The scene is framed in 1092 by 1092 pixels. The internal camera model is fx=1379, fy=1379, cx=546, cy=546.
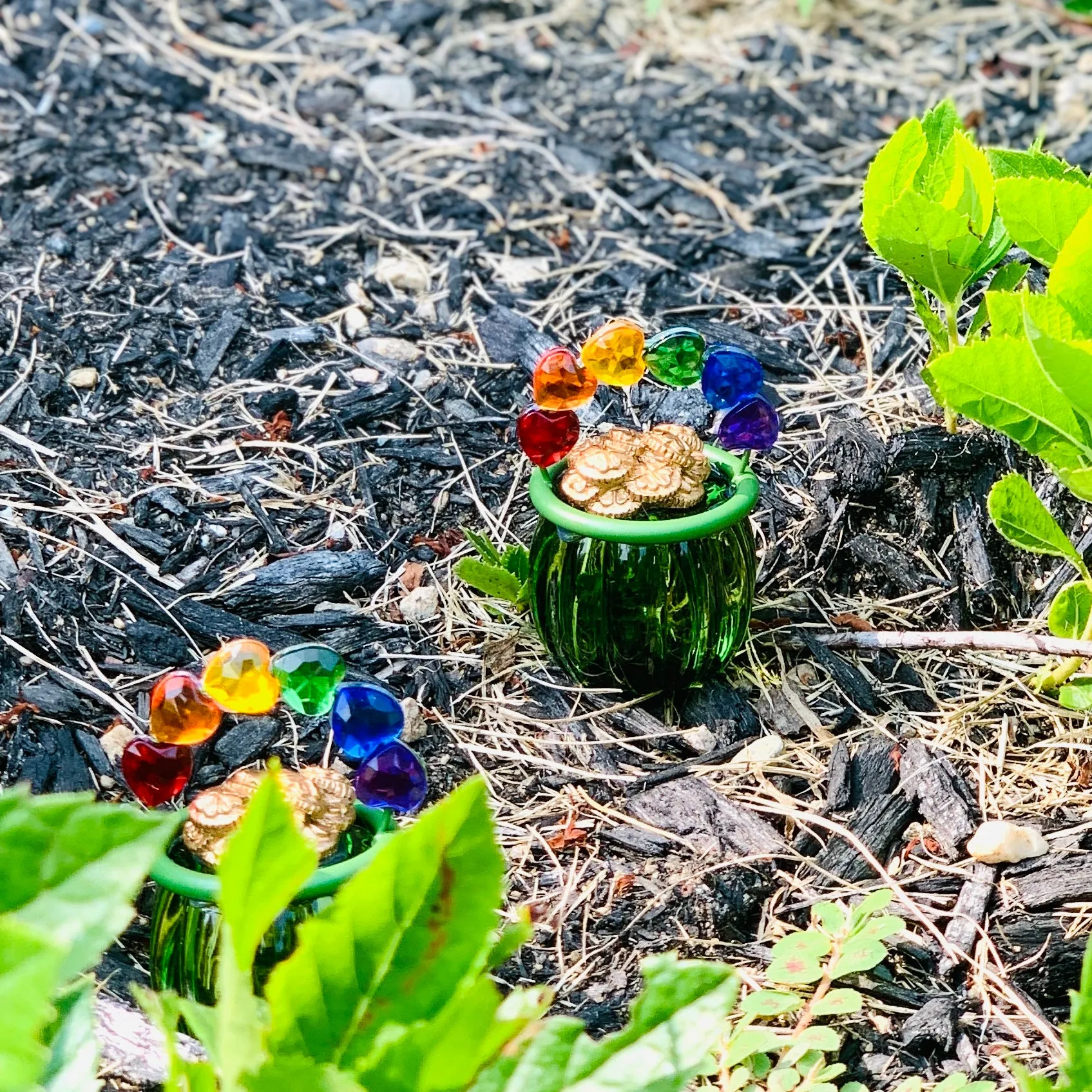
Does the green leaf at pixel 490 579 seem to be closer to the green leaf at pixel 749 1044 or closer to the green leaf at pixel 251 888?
the green leaf at pixel 749 1044

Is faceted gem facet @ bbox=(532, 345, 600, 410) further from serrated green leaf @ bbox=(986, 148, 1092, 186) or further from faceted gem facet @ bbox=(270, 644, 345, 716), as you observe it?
serrated green leaf @ bbox=(986, 148, 1092, 186)

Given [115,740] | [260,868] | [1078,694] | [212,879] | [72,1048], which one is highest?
[260,868]

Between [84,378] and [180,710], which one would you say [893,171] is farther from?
[84,378]

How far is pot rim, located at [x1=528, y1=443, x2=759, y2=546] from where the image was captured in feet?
4.76

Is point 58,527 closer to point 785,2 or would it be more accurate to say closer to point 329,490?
point 329,490

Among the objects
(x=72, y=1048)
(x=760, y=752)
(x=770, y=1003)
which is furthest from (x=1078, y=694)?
(x=72, y=1048)

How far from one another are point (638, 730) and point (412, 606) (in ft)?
1.10

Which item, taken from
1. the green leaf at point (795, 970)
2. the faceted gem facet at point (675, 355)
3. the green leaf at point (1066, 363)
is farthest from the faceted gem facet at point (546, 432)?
the green leaf at point (795, 970)

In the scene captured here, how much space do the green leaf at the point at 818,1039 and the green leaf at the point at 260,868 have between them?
24.7 inches

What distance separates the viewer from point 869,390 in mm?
2029

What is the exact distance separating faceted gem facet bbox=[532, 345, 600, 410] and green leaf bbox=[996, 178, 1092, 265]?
0.48m

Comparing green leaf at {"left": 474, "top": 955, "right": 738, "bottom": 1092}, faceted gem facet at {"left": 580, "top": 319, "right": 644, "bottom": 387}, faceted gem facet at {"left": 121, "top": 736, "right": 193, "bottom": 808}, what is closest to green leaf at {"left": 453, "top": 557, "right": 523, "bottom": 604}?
faceted gem facet at {"left": 580, "top": 319, "right": 644, "bottom": 387}

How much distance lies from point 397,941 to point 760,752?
34.3 inches

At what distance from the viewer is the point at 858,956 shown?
3.96 ft
